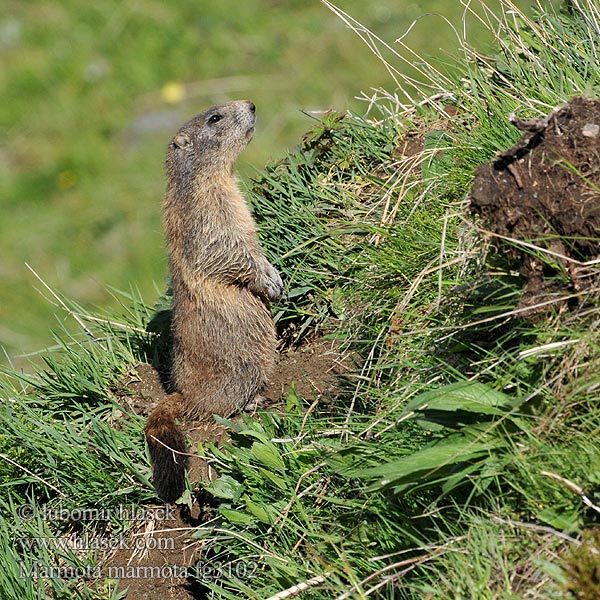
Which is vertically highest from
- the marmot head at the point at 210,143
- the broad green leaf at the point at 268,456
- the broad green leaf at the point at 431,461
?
the marmot head at the point at 210,143

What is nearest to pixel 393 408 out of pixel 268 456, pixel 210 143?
pixel 268 456

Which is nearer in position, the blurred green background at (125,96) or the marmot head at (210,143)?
the marmot head at (210,143)

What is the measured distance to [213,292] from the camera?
4715 mm

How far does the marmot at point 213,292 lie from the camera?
4512mm

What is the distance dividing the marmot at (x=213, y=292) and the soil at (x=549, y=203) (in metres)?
1.65

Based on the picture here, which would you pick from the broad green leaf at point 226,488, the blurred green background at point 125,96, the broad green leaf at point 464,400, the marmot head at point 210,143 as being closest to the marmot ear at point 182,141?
the marmot head at point 210,143

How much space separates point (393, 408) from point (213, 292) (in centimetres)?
174

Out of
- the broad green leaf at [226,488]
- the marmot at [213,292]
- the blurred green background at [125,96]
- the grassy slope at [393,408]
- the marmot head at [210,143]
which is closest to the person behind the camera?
the grassy slope at [393,408]

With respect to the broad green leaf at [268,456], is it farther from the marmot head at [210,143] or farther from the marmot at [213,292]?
the marmot head at [210,143]

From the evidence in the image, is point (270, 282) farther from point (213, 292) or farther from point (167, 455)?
point (167, 455)

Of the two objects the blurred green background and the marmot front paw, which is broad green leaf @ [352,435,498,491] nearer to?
the marmot front paw

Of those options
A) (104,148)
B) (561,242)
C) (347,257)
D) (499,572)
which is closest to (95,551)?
(347,257)

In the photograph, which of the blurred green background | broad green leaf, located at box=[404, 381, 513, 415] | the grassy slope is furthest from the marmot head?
the blurred green background

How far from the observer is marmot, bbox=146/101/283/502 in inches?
178
